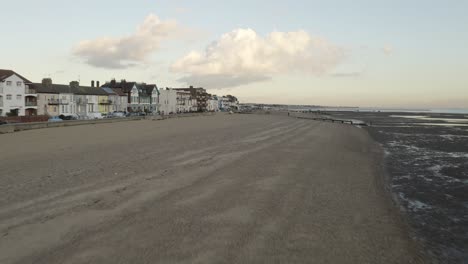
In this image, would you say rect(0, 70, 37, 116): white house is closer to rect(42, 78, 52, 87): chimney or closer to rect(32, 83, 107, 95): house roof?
rect(32, 83, 107, 95): house roof

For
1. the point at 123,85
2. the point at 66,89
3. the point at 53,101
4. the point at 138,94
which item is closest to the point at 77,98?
the point at 66,89

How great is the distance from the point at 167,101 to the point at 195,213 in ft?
402

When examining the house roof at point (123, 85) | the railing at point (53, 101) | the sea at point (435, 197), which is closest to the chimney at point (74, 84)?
the railing at point (53, 101)

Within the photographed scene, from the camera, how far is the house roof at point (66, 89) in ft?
245

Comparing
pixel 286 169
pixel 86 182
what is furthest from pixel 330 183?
pixel 86 182

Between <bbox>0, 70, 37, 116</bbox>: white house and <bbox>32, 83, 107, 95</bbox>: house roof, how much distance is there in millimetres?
3327

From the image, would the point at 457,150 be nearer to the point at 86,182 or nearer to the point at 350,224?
the point at 350,224

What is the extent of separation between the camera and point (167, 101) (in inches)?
5074

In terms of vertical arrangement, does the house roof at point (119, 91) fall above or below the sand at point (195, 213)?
above

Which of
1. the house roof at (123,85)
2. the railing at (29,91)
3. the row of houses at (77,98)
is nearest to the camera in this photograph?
the row of houses at (77,98)

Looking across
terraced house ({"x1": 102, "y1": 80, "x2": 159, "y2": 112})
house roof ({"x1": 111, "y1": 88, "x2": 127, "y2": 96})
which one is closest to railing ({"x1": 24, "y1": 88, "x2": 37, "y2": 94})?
house roof ({"x1": 111, "y1": 88, "x2": 127, "y2": 96})

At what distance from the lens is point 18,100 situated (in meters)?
66.5

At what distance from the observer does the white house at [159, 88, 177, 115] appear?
412 feet

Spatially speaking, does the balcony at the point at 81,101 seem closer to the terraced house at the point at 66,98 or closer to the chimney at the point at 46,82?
the terraced house at the point at 66,98
